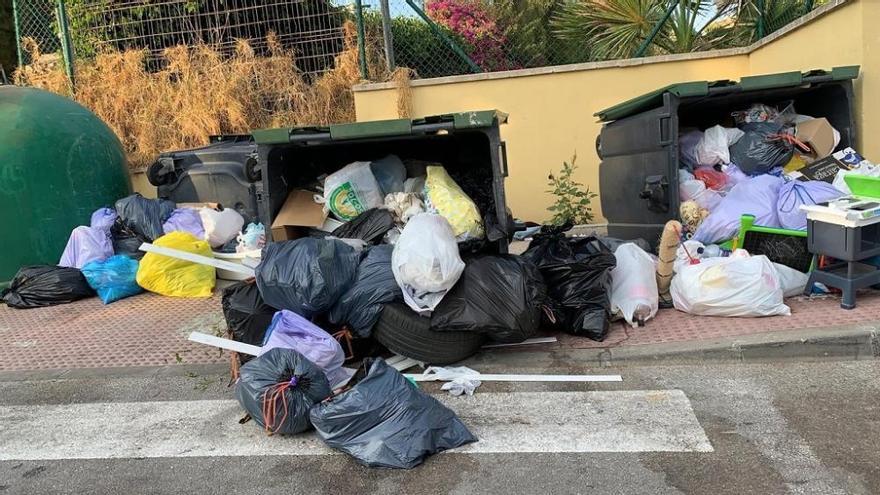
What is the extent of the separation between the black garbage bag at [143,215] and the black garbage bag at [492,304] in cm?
379

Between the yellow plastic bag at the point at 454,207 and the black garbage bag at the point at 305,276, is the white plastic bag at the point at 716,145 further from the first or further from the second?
the black garbage bag at the point at 305,276

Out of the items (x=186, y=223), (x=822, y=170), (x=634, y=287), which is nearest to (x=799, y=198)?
(x=822, y=170)

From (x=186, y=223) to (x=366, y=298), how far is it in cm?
322

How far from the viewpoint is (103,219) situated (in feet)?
21.1

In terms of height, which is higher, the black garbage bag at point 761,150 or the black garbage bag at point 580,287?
the black garbage bag at point 761,150

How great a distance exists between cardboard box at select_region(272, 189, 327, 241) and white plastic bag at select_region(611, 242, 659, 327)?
212cm

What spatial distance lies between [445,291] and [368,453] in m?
1.13

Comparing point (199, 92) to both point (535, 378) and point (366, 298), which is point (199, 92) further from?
point (535, 378)

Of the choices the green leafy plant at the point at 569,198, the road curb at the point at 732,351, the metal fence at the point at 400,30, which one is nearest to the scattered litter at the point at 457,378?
the road curb at the point at 732,351

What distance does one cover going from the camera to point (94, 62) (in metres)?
8.95

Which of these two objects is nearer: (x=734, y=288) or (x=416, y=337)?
(x=416, y=337)

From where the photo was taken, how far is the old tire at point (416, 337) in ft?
12.2

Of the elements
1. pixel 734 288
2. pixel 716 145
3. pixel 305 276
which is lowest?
pixel 734 288

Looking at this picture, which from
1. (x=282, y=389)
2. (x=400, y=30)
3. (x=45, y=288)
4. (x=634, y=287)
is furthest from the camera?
(x=400, y=30)
